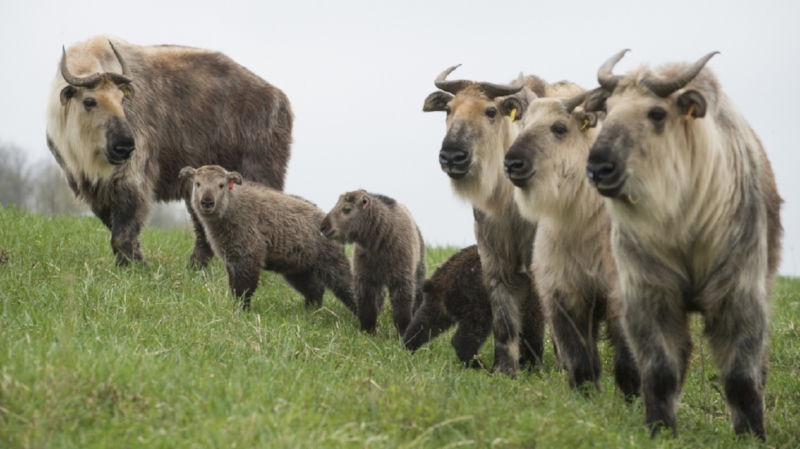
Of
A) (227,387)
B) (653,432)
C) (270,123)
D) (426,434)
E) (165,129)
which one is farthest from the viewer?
(270,123)

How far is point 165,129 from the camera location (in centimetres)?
885

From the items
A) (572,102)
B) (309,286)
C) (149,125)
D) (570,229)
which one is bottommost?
(309,286)

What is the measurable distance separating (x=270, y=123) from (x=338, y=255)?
2405mm

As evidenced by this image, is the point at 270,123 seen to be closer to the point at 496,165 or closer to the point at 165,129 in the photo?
the point at 165,129

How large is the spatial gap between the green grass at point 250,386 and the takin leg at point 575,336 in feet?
0.63

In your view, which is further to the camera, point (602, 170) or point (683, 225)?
point (683, 225)

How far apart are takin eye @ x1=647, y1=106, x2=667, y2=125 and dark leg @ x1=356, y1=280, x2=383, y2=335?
353cm

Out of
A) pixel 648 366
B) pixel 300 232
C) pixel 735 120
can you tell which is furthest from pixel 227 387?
pixel 300 232

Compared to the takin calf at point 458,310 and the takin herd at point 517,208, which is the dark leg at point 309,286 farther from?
the takin calf at point 458,310

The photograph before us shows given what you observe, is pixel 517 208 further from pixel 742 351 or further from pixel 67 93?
pixel 67 93

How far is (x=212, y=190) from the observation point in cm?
717

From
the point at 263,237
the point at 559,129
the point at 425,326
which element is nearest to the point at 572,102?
the point at 559,129

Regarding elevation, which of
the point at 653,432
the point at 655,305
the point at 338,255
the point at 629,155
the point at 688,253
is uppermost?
the point at 629,155

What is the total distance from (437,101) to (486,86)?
0.52 meters
